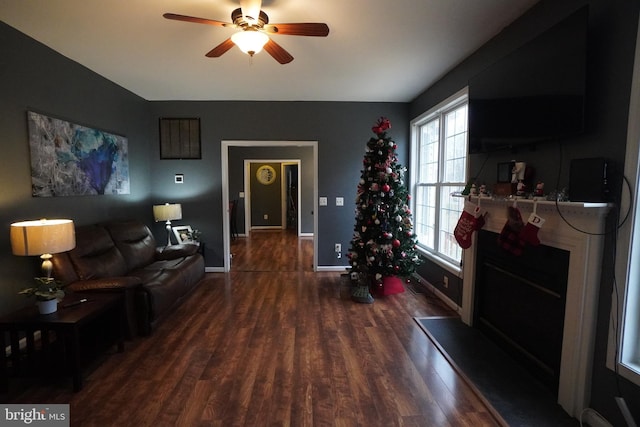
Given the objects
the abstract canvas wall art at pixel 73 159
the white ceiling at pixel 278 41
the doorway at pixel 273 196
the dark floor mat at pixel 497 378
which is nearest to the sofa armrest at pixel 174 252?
the abstract canvas wall art at pixel 73 159

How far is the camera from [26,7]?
2172 millimetres

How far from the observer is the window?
3.37m

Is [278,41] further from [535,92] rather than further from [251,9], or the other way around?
[535,92]

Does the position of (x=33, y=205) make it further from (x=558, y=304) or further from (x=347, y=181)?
(x=558, y=304)

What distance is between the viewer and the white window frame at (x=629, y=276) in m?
1.49

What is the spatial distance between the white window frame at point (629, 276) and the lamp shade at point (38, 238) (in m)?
3.56

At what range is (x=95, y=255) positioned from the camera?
301 cm

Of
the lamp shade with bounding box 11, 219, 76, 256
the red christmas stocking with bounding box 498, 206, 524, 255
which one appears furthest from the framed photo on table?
the red christmas stocking with bounding box 498, 206, 524, 255

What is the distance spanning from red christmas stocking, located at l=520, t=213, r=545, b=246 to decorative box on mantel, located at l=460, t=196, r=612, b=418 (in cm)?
7

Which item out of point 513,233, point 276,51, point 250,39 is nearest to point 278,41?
point 276,51

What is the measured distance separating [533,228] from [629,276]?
533 mm

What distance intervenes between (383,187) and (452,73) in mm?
1470

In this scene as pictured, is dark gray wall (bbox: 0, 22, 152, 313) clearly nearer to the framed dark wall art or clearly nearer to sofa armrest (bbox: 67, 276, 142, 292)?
sofa armrest (bbox: 67, 276, 142, 292)

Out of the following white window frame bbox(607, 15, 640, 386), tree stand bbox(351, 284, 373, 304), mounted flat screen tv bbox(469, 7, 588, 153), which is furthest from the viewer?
tree stand bbox(351, 284, 373, 304)
